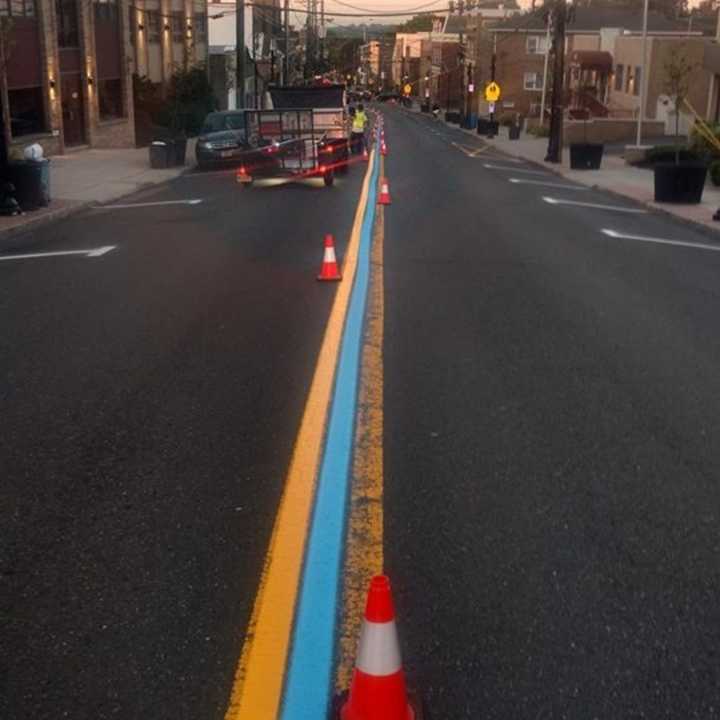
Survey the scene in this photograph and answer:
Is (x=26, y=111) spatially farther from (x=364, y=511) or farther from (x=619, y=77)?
(x=619, y=77)

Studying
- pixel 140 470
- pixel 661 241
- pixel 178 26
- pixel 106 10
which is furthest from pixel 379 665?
pixel 178 26

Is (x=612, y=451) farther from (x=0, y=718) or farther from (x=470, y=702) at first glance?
(x=0, y=718)

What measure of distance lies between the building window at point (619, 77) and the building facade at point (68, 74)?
3163 cm

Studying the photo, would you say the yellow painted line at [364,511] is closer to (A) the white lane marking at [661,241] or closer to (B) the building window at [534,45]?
(A) the white lane marking at [661,241]

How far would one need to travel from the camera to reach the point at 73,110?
4188cm

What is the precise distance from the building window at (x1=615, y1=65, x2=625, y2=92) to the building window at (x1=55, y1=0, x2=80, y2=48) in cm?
3672

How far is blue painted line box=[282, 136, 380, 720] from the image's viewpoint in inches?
150

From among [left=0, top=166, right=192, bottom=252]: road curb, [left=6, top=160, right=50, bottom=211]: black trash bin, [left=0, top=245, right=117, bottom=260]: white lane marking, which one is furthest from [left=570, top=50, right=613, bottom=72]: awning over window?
[left=0, top=245, right=117, bottom=260]: white lane marking

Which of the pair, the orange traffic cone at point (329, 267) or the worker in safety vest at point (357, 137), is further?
the worker in safety vest at point (357, 137)

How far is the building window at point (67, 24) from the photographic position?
133 feet

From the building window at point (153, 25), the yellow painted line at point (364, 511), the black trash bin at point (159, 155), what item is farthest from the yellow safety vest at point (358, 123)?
the yellow painted line at point (364, 511)

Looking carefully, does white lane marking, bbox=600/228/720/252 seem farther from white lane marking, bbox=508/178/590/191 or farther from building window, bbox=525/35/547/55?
building window, bbox=525/35/547/55

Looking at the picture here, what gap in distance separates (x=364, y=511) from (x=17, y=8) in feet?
114

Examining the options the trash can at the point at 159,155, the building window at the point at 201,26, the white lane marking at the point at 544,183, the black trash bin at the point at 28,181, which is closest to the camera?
the black trash bin at the point at 28,181
